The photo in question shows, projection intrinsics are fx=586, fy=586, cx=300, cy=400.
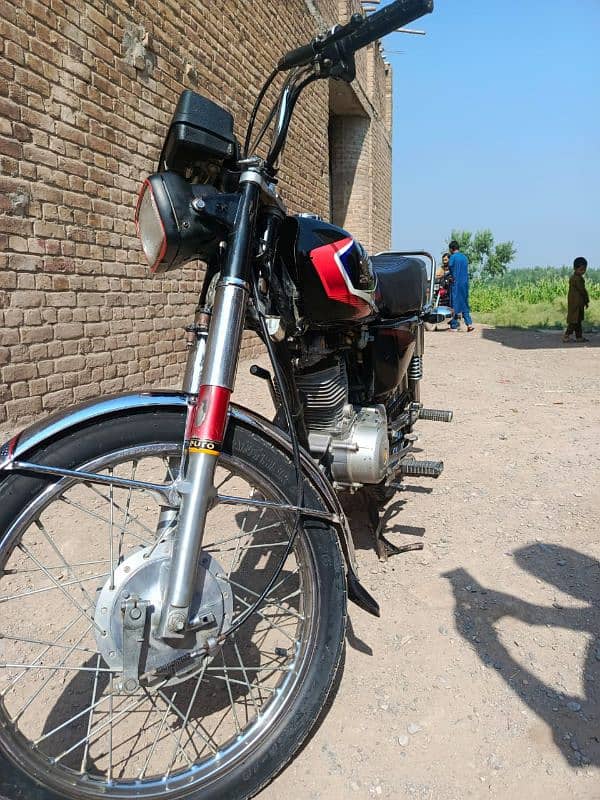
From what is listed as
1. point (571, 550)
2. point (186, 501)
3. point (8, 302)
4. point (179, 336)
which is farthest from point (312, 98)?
point (186, 501)

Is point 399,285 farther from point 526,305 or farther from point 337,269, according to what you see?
point 526,305

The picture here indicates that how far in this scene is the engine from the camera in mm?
2125

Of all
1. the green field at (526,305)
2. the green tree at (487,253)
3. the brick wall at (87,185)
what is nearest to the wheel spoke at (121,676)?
the brick wall at (87,185)

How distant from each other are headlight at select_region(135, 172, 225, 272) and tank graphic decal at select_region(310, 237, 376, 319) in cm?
43

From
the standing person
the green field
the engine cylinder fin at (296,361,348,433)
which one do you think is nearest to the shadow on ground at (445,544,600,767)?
the engine cylinder fin at (296,361,348,433)

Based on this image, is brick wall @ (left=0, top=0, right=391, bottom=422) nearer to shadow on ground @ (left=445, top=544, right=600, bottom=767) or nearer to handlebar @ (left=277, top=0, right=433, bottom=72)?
handlebar @ (left=277, top=0, right=433, bottom=72)

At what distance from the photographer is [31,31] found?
3785 millimetres

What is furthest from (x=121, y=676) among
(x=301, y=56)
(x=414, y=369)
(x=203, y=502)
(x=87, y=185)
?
(x=87, y=185)

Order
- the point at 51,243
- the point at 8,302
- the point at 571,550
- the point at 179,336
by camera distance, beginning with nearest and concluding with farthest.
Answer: the point at 571,550, the point at 8,302, the point at 51,243, the point at 179,336

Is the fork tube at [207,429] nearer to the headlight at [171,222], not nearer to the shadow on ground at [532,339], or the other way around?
the headlight at [171,222]

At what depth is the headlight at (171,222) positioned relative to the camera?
1.35 m

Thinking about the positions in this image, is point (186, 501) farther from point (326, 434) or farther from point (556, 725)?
point (556, 725)

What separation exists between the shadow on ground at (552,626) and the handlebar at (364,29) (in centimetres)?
192

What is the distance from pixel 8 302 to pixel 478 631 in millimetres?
3317
